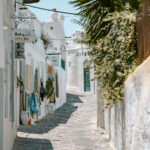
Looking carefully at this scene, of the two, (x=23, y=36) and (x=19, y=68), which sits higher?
(x=23, y=36)

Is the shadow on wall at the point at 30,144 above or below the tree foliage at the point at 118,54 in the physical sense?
below

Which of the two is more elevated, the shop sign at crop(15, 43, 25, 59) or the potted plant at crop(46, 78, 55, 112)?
the shop sign at crop(15, 43, 25, 59)

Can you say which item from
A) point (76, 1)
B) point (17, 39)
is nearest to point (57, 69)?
point (17, 39)

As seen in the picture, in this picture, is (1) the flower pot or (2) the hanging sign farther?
(1) the flower pot

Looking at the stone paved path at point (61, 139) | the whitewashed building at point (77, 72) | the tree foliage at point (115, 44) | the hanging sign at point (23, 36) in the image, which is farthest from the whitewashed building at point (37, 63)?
the whitewashed building at point (77, 72)

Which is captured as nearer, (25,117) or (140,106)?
(140,106)

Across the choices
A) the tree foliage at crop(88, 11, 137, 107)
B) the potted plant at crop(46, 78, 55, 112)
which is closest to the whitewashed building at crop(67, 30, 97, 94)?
the potted plant at crop(46, 78, 55, 112)

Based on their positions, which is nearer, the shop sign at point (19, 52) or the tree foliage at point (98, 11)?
the tree foliage at point (98, 11)

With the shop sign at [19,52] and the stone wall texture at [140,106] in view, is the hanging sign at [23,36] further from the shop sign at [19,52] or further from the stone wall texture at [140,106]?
the stone wall texture at [140,106]

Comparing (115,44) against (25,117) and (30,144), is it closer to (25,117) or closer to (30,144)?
(30,144)

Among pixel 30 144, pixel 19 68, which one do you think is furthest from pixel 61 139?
pixel 19 68

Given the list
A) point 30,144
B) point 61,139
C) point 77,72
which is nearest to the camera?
point 30,144

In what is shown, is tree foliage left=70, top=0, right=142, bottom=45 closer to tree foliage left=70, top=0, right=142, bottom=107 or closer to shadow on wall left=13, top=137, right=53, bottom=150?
tree foliage left=70, top=0, right=142, bottom=107

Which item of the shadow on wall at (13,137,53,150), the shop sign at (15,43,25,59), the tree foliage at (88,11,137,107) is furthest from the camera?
the shop sign at (15,43,25,59)
